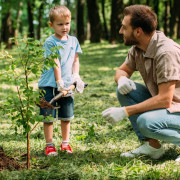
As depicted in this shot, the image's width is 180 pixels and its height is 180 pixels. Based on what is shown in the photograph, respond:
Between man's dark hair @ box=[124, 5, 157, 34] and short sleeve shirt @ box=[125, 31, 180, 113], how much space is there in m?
0.10

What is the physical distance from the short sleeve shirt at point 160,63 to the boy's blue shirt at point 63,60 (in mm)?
643

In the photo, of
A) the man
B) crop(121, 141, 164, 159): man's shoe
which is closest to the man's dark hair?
the man

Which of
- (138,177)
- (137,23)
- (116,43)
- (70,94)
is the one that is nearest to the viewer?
(138,177)

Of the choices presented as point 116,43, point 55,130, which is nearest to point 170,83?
point 55,130

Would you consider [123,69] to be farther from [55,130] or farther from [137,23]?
[55,130]

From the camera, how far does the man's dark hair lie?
2.66 meters

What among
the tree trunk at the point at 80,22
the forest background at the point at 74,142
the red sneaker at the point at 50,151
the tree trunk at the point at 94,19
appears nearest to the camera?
the forest background at the point at 74,142

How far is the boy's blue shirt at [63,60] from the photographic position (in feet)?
9.61

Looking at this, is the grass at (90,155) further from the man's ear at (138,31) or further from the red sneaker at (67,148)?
the man's ear at (138,31)

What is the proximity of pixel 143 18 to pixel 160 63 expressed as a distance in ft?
1.46

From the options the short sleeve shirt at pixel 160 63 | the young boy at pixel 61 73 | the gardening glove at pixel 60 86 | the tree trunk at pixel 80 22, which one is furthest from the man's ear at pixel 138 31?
the tree trunk at pixel 80 22

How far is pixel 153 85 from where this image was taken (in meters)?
2.77

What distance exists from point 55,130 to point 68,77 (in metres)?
0.86

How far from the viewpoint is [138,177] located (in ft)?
7.53
